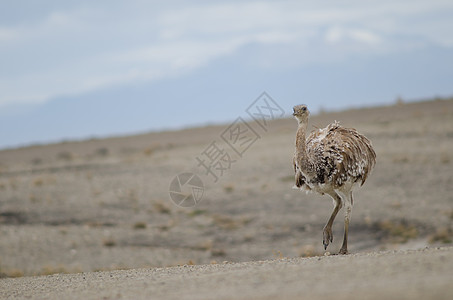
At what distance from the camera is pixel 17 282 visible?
12844mm

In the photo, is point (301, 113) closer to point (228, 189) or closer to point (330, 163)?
point (330, 163)

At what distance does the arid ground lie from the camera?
22.3 m

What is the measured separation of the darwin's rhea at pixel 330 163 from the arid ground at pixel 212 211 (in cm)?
643

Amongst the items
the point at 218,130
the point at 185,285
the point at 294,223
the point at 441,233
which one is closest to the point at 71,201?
the point at 294,223

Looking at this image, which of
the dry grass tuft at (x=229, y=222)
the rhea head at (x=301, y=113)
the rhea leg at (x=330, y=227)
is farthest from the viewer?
the dry grass tuft at (x=229, y=222)

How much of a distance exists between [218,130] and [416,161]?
26.2 m

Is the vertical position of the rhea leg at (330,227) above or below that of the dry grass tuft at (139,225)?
above

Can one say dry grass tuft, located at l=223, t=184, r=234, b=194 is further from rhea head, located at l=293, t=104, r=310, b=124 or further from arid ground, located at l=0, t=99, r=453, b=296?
rhea head, located at l=293, t=104, r=310, b=124

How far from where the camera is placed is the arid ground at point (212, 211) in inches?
877

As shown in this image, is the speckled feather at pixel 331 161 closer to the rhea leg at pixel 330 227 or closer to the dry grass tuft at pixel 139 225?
the rhea leg at pixel 330 227

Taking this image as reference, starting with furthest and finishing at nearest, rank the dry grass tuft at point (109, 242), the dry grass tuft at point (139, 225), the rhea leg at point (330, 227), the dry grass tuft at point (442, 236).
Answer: the dry grass tuft at point (139, 225)
the dry grass tuft at point (109, 242)
the dry grass tuft at point (442, 236)
the rhea leg at point (330, 227)

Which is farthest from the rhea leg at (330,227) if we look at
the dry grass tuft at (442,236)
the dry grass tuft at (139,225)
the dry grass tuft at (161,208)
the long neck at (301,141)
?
the dry grass tuft at (161,208)

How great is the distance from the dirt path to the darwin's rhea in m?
2.01

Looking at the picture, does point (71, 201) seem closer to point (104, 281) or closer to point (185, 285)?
point (104, 281)
